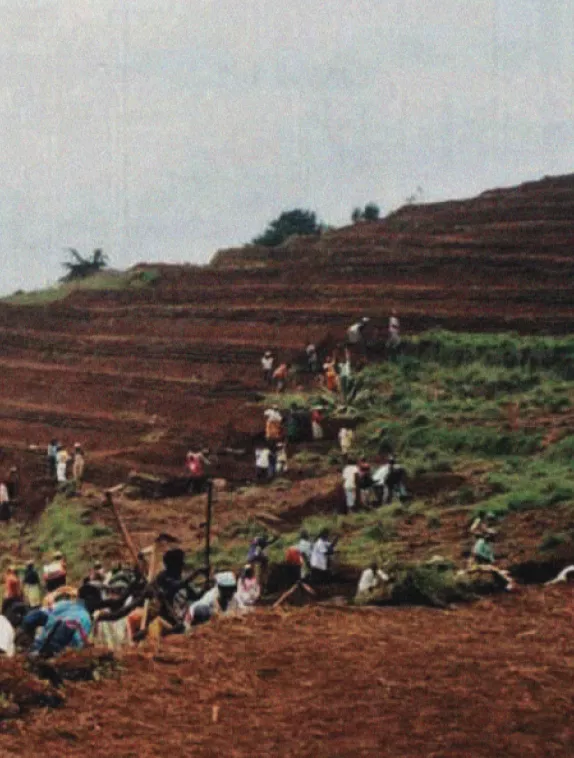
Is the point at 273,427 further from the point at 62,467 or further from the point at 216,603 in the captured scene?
the point at 216,603

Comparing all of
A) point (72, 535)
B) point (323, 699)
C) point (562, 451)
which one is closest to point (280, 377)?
point (72, 535)

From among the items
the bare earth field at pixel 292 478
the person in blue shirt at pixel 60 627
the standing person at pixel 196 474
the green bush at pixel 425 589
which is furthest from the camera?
the standing person at pixel 196 474

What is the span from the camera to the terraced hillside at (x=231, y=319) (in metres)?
28.2

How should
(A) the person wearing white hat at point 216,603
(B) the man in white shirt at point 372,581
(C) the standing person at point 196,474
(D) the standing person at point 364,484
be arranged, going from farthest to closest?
(C) the standing person at point 196,474 → (D) the standing person at point 364,484 → (B) the man in white shirt at point 372,581 → (A) the person wearing white hat at point 216,603

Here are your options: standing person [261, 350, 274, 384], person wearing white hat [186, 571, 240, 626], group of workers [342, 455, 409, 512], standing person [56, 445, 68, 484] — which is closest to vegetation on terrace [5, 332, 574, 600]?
group of workers [342, 455, 409, 512]

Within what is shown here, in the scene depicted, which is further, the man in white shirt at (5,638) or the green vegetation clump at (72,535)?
the green vegetation clump at (72,535)

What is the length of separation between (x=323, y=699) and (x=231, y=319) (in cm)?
2493

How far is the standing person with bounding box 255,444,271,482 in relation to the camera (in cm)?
2330

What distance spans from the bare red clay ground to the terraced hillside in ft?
51.6

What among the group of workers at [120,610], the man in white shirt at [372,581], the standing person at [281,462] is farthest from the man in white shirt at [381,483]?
the group of workers at [120,610]

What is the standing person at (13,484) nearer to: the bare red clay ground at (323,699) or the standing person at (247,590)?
the standing person at (247,590)

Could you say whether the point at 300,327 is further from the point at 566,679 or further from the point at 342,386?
the point at 566,679

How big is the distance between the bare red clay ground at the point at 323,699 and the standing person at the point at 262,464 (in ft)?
46.0

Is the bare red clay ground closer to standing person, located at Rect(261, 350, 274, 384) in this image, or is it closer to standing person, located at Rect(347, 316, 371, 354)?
standing person, located at Rect(261, 350, 274, 384)
